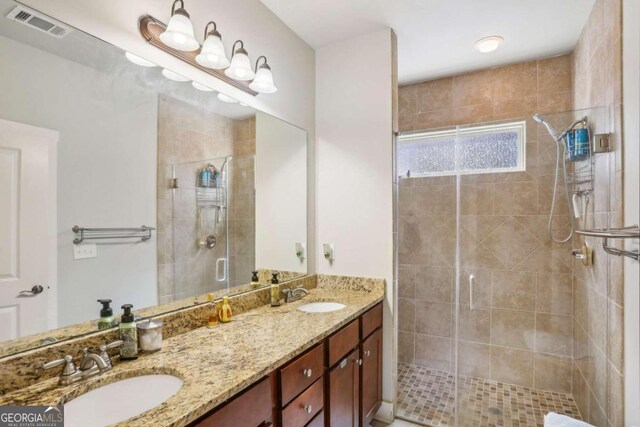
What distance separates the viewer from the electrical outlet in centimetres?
121

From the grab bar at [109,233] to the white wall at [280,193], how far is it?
77 centimetres

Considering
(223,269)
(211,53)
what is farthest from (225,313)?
(211,53)

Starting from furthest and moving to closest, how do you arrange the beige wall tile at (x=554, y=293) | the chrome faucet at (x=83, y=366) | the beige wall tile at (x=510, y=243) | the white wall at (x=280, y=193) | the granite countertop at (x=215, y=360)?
the beige wall tile at (x=510, y=243)
the beige wall tile at (x=554, y=293)
the white wall at (x=280, y=193)
the chrome faucet at (x=83, y=366)
the granite countertop at (x=215, y=360)

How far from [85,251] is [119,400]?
55 centimetres

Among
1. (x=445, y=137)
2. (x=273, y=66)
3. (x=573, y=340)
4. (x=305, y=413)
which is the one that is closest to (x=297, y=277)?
(x=305, y=413)

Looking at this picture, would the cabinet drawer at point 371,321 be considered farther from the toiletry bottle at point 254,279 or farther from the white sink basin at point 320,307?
the toiletry bottle at point 254,279

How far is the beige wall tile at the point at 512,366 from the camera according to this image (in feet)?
8.45

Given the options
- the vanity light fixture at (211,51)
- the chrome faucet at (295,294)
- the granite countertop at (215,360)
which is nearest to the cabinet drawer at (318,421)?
the granite countertop at (215,360)

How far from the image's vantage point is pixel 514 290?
2600mm

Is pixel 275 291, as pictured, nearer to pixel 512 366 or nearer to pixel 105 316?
pixel 105 316

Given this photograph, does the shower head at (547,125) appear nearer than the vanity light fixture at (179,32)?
No

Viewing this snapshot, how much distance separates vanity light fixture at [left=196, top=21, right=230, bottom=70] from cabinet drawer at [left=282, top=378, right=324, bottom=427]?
1601mm

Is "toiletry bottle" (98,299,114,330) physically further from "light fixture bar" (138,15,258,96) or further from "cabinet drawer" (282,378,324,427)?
"light fixture bar" (138,15,258,96)

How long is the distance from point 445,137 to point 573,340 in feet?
5.87
